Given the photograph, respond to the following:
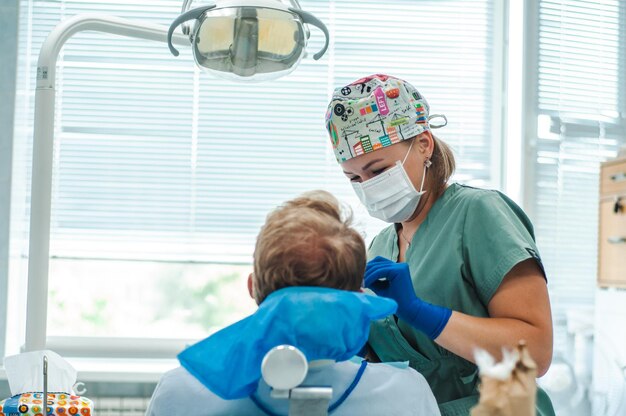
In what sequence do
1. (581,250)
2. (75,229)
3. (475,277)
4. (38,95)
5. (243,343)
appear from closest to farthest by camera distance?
(243,343) < (475,277) < (38,95) < (75,229) < (581,250)

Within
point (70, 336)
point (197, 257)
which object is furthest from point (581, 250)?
point (70, 336)

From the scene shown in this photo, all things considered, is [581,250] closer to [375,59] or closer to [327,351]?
[375,59]

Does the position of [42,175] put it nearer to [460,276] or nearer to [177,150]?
[460,276]

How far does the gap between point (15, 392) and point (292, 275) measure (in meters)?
0.73

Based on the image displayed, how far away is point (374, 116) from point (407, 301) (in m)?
0.39

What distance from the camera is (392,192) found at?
146 centimetres

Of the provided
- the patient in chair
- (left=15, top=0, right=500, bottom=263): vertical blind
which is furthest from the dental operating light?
(left=15, top=0, right=500, bottom=263): vertical blind

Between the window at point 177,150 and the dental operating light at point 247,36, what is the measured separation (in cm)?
155

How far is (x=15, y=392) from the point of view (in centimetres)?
139

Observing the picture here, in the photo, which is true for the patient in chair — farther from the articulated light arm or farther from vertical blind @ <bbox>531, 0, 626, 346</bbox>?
vertical blind @ <bbox>531, 0, 626, 346</bbox>

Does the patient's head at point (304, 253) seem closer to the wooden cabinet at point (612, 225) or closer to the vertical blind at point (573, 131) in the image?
the wooden cabinet at point (612, 225)

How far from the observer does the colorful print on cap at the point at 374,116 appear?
144 centimetres

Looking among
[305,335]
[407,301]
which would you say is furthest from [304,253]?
[407,301]

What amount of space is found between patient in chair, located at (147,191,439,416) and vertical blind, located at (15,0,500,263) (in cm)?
187
